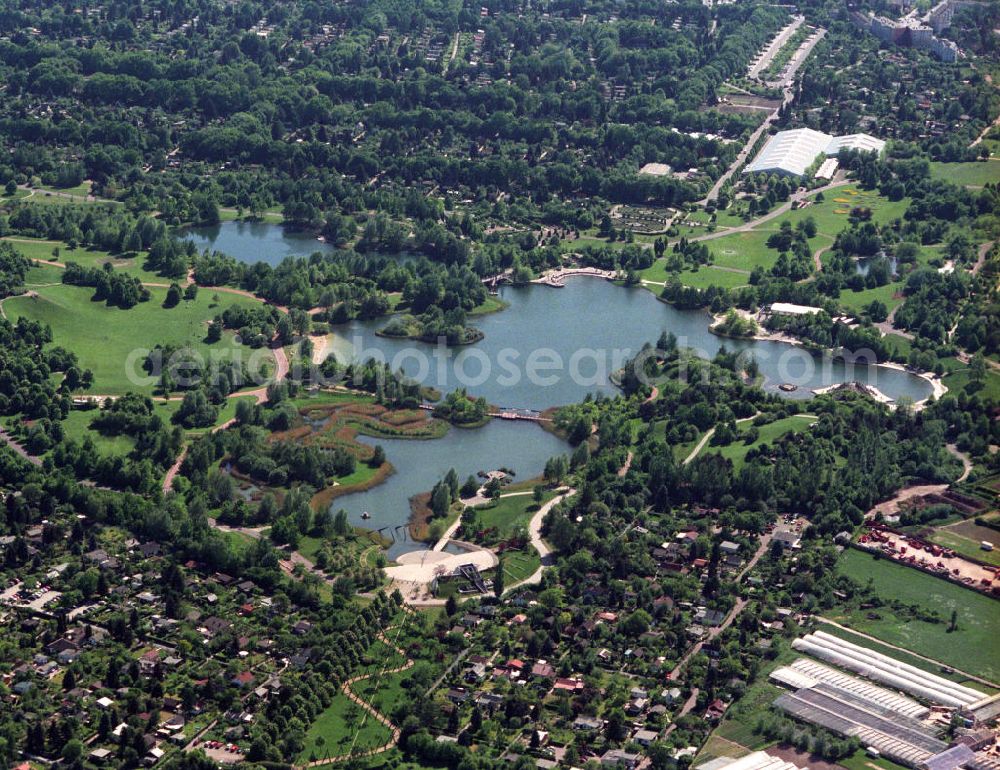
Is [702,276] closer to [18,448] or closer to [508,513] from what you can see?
[508,513]

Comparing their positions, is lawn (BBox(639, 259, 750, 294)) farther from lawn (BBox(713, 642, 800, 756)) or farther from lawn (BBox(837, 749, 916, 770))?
lawn (BBox(837, 749, 916, 770))

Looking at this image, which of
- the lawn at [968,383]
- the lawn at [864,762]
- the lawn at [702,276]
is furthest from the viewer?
the lawn at [702,276]

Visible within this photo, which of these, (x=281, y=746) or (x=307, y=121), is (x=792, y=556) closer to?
(x=281, y=746)

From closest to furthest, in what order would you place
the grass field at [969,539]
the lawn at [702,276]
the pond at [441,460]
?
the grass field at [969,539], the pond at [441,460], the lawn at [702,276]

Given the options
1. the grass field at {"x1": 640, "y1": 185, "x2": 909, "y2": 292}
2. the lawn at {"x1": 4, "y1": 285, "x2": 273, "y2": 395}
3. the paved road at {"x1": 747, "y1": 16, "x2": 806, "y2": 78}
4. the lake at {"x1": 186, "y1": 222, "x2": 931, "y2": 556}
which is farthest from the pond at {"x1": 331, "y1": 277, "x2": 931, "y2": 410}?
the paved road at {"x1": 747, "y1": 16, "x2": 806, "y2": 78}

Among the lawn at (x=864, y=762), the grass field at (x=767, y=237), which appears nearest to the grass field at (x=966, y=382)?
the grass field at (x=767, y=237)

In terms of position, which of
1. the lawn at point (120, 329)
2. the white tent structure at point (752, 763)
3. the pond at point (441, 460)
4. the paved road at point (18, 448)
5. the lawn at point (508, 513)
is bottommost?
the lawn at point (120, 329)

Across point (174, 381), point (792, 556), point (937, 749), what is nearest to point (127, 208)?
point (174, 381)

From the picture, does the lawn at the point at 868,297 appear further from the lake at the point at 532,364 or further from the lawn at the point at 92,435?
the lawn at the point at 92,435
